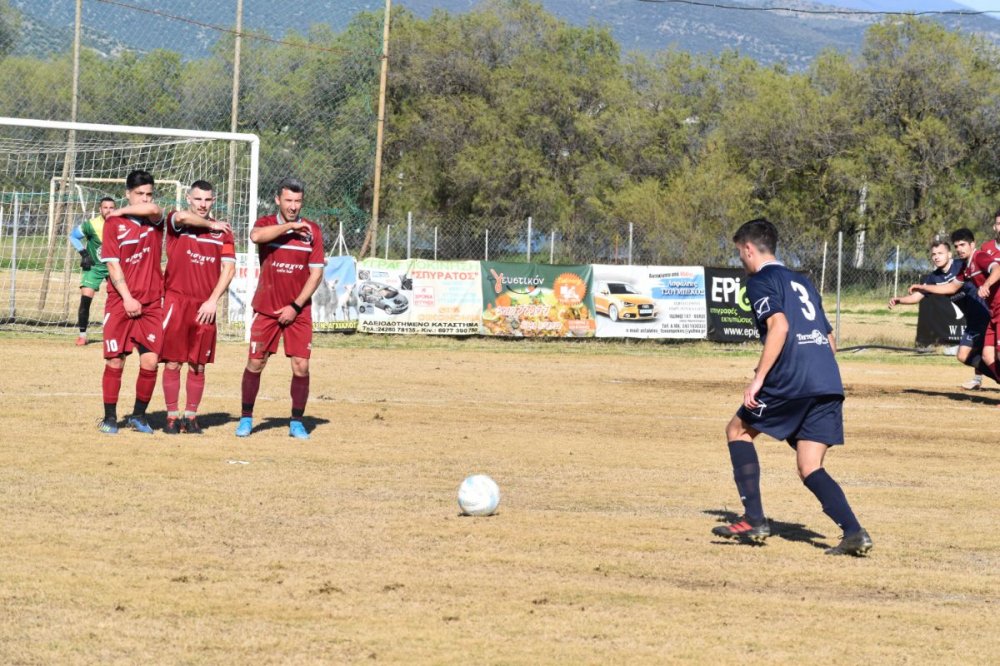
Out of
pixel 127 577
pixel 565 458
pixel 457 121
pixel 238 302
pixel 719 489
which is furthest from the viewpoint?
pixel 457 121

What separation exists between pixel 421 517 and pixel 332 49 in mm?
21579

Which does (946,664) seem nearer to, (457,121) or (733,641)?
(733,641)

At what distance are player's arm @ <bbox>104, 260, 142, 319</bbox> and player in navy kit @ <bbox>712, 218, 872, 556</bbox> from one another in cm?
564

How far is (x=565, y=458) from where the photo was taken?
1132 cm

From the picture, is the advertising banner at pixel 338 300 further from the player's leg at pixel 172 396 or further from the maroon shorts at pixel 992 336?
the player's leg at pixel 172 396

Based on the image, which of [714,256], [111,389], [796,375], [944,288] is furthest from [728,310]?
[796,375]

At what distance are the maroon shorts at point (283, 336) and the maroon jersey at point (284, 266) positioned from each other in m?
0.11

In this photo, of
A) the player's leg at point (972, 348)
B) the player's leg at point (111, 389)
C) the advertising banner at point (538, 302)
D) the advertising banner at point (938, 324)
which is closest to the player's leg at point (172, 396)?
the player's leg at point (111, 389)

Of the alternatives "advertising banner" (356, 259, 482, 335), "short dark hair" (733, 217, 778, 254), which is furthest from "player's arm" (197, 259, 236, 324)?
"advertising banner" (356, 259, 482, 335)

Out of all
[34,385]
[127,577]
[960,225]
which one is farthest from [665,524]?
[960,225]

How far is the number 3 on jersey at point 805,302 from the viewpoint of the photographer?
756cm

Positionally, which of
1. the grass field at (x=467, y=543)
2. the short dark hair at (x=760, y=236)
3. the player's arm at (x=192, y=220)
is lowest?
the grass field at (x=467, y=543)

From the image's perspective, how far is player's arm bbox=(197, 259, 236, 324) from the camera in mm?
11398

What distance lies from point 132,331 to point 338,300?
13733mm
